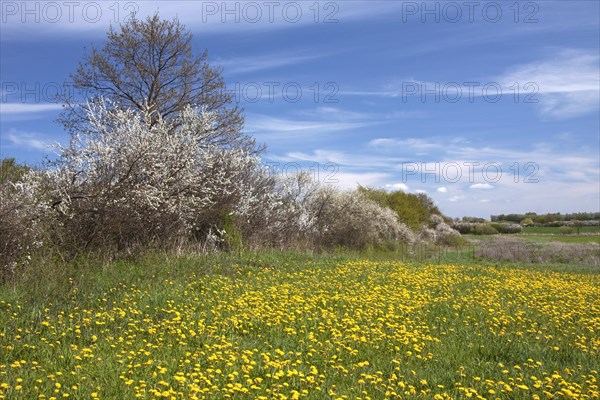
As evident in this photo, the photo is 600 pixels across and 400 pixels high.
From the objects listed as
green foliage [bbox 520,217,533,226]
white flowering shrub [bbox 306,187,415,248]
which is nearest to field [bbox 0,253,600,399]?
white flowering shrub [bbox 306,187,415,248]

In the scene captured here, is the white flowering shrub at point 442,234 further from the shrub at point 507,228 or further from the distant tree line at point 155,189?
the shrub at point 507,228

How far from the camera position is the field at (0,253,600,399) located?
19.4ft

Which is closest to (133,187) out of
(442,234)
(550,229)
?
(442,234)

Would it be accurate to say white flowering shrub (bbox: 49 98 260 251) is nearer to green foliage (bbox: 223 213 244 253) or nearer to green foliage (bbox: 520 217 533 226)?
green foliage (bbox: 223 213 244 253)

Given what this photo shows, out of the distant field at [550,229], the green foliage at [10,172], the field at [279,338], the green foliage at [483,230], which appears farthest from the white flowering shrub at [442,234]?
the green foliage at [10,172]

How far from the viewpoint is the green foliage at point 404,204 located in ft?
124

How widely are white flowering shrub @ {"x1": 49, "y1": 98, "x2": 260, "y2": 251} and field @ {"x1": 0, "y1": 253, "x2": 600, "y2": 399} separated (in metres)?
1.66

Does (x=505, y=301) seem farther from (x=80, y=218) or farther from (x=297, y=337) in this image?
(x=80, y=218)

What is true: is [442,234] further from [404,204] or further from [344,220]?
[344,220]

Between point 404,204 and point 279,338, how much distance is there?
34245mm

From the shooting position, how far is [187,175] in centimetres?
1505

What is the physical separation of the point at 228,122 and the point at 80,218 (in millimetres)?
11127

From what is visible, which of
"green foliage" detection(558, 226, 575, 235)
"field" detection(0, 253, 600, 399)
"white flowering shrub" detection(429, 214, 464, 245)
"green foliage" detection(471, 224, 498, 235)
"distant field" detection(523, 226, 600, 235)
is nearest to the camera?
"field" detection(0, 253, 600, 399)

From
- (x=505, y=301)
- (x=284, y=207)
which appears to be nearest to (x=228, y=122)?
(x=284, y=207)
